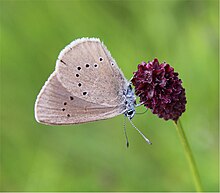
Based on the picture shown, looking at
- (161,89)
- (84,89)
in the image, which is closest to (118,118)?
(84,89)

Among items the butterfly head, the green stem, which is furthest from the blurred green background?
the green stem

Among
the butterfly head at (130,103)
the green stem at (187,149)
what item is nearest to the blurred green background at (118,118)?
the butterfly head at (130,103)

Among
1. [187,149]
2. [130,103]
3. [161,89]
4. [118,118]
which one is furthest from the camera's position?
[118,118]

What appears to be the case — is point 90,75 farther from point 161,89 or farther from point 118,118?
point 118,118

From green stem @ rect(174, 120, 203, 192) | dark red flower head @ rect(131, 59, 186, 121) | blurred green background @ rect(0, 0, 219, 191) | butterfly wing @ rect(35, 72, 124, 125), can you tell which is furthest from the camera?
blurred green background @ rect(0, 0, 219, 191)

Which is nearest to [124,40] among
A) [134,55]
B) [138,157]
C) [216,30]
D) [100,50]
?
[134,55]

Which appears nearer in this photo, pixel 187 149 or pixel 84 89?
pixel 187 149

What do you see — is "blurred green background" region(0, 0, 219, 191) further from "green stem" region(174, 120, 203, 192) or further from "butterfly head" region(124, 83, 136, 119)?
"green stem" region(174, 120, 203, 192)

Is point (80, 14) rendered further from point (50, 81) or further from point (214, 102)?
point (50, 81)
